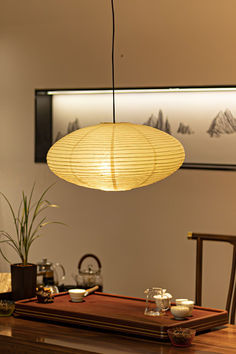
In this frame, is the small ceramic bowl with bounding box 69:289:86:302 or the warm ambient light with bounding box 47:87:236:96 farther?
the warm ambient light with bounding box 47:87:236:96

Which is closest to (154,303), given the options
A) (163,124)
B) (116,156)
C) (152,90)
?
(116,156)

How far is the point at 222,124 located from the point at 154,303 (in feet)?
7.17

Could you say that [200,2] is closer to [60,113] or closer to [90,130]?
[60,113]

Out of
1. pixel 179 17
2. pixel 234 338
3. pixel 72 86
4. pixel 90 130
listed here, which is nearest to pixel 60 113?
pixel 72 86

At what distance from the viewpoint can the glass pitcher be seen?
272 cm

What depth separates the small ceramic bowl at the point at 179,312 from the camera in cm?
266

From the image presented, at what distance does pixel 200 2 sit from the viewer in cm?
459

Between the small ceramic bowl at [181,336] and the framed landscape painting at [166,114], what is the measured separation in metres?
2.31

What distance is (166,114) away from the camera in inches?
191

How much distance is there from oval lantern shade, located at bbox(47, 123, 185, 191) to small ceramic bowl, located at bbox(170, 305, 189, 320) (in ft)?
1.81

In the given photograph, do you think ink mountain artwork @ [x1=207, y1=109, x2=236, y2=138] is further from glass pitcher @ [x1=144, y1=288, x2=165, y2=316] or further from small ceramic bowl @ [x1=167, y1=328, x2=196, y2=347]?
small ceramic bowl @ [x1=167, y1=328, x2=196, y2=347]

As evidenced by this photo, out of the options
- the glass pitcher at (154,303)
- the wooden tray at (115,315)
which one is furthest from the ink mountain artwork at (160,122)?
the glass pitcher at (154,303)

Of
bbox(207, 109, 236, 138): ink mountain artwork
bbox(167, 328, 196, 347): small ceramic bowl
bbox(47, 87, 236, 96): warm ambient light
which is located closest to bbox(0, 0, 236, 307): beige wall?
bbox(47, 87, 236, 96): warm ambient light

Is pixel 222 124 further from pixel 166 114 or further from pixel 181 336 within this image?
pixel 181 336
